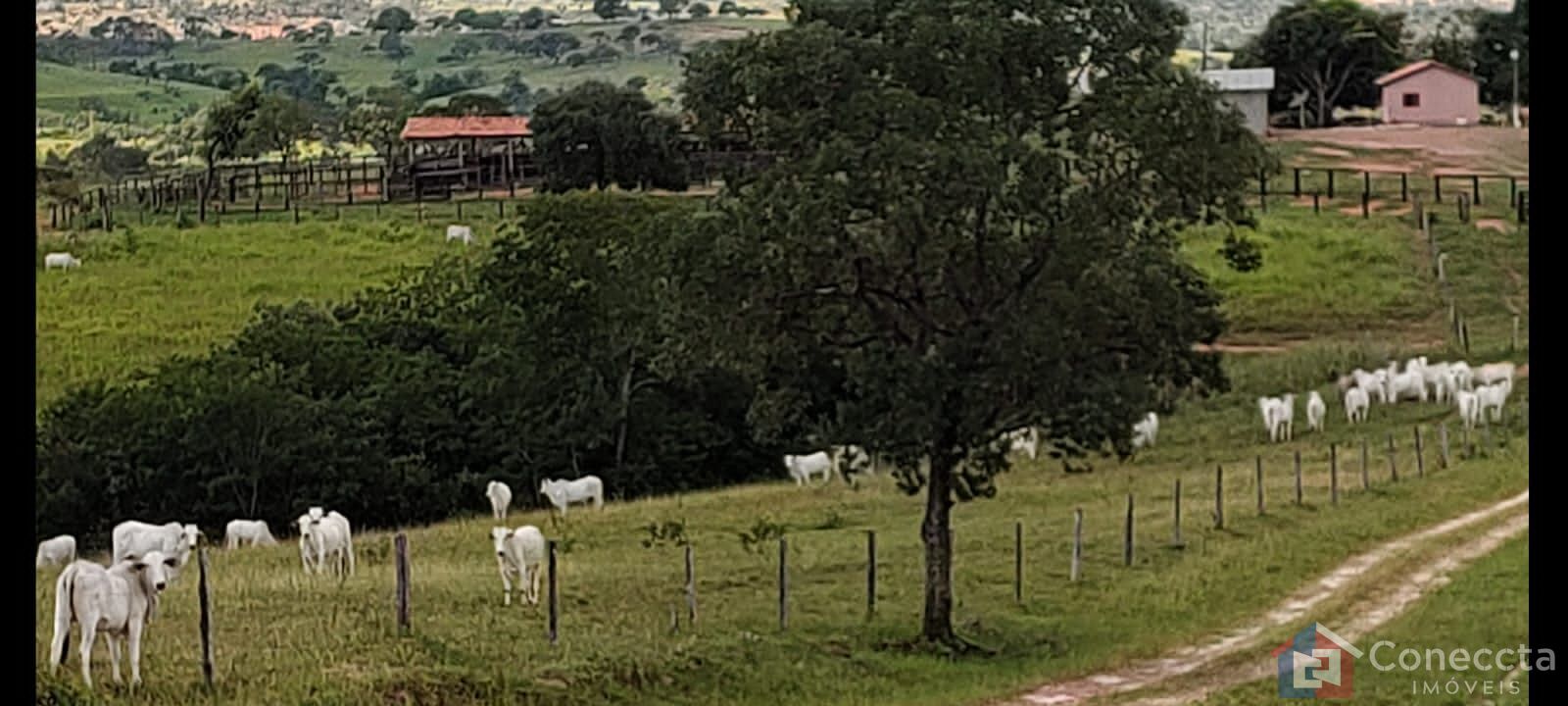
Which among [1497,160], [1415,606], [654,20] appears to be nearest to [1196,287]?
[1415,606]

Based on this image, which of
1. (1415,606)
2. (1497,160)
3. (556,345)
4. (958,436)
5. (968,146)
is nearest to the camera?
(968,146)

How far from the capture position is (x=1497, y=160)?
207 feet

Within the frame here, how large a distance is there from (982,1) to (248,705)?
890cm

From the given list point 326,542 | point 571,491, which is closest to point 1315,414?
point 571,491

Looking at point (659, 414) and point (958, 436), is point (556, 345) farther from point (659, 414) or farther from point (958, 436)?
point (958, 436)

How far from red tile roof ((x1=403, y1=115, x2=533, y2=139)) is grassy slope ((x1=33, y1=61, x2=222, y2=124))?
7.96m

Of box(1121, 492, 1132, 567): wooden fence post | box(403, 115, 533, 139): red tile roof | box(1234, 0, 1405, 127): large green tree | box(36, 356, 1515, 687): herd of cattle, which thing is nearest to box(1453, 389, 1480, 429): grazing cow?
box(36, 356, 1515, 687): herd of cattle

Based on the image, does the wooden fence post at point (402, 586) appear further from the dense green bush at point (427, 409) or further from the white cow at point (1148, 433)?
the white cow at point (1148, 433)

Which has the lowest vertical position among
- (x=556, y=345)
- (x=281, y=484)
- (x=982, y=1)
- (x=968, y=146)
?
(x=281, y=484)

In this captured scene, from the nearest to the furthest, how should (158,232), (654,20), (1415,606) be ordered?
(1415,606), (158,232), (654,20)

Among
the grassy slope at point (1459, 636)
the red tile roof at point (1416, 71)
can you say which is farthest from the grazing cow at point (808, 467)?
the red tile roof at point (1416, 71)

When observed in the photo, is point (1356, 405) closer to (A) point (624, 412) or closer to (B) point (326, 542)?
(A) point (624, 412)

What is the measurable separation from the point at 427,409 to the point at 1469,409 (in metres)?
20.2

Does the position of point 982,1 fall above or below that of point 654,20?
below
